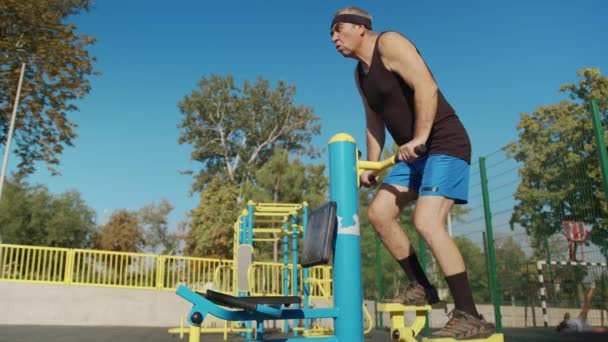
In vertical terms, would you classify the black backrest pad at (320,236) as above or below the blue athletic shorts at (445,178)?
below

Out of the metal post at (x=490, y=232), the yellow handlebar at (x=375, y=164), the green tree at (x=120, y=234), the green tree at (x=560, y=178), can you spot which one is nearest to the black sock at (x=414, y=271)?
the yellow handlebar at (x=375, y=164)

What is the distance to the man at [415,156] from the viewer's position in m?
1.60

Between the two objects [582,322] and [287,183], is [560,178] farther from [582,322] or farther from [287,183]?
[287,183]

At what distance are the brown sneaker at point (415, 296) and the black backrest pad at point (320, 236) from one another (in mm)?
438

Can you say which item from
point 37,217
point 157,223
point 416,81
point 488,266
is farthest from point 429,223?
point 157,223

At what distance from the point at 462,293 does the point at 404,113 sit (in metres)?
0.78

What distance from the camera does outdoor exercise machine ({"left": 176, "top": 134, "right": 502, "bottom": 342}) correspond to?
4.49ft

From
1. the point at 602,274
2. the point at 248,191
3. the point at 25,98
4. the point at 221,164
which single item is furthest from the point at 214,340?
the point at 221,164

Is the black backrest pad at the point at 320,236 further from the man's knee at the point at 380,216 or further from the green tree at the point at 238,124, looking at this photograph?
the green tree at the point at 238,124

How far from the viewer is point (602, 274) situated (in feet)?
13.1

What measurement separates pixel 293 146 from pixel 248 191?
5.70 metres

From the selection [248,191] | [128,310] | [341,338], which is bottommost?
[128,310]

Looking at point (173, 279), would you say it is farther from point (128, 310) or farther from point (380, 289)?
point (380, 289)

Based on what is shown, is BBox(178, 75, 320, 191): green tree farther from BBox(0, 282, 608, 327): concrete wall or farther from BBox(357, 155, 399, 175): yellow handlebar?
BBox(357, 155, 399, 175): yellow handlebar
